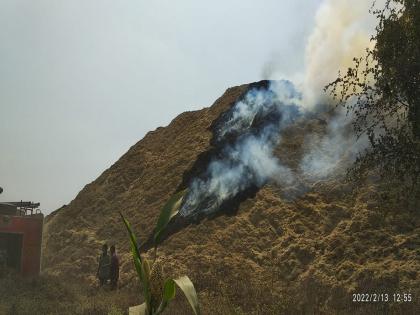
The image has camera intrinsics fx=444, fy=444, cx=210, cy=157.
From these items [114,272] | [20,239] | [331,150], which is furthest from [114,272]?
[331,150]

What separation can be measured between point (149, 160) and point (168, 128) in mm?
4291

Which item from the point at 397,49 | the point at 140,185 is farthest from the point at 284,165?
the point at 397,49

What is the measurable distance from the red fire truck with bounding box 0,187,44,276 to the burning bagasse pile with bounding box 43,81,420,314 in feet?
9.36

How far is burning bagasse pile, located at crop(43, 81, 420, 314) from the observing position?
13352 millimetres

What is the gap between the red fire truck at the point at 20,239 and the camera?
53.1ft

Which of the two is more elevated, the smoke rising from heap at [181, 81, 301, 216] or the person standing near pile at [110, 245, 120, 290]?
the smoke rising from heap at [181, 81, 301, 216]

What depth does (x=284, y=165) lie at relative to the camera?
22.8 meters

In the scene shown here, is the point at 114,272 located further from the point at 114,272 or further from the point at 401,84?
the point at 401,84

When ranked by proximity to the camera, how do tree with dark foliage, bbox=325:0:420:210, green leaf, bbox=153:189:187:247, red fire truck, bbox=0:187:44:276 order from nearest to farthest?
green leaf, bbox=153:189:187:247 < tree with dark foliage, bbox=325:0:420:210 < red fire truck, bbox=0:187:44:276

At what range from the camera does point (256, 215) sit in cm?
1959

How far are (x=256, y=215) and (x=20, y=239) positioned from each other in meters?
9.62

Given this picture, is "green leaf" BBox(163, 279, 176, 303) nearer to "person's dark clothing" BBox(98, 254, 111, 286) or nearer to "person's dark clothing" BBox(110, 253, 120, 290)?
"person's dark clothing" BBox(110, 253, 120, 290)
